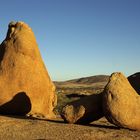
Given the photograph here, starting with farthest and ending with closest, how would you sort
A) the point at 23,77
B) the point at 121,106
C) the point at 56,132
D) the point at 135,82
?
1. the point at 135,82
2. the point at 23,77
3. the point at 121,106
4. the point at 56,132

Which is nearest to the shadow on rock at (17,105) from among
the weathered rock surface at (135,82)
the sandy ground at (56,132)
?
the sandy ground at (56,132)

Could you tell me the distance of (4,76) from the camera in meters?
15.5

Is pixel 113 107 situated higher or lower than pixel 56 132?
higher

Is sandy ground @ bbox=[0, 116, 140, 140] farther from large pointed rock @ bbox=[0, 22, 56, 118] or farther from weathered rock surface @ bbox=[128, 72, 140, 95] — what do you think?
weathered rock surface @ bbox=[128, 72, 140, 95]

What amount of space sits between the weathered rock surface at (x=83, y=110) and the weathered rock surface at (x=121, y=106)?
0.52 m

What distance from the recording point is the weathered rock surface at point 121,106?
11.8 m

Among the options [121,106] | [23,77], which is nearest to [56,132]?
[121,106]

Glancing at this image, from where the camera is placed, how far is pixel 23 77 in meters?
15.5

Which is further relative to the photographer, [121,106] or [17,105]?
[17,105]

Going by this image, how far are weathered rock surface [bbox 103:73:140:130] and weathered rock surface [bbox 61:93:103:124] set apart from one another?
1.71 feet

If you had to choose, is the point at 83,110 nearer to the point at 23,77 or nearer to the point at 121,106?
the point at 121,106

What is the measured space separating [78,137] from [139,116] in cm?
277

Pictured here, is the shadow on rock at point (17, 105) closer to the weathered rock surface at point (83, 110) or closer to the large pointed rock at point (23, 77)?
the large pointed rock at point (23, 77)

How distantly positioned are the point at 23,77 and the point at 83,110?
4110mm
